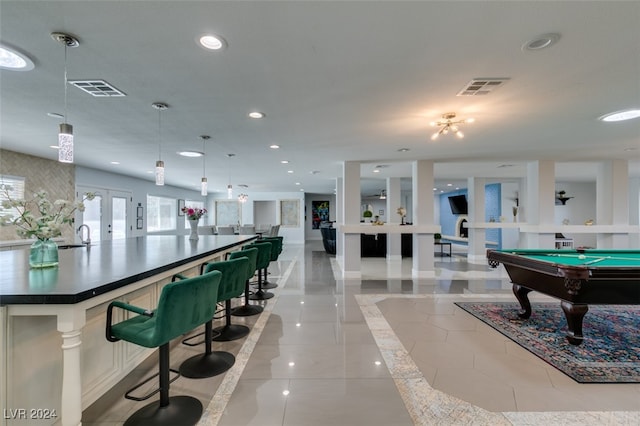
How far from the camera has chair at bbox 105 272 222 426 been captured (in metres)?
1.59

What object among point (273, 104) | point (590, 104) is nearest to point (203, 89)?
point (273, 104)

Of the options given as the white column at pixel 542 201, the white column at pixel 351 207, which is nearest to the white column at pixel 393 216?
the white column at pixel 351 207

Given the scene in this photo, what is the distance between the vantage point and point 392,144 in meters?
4.94

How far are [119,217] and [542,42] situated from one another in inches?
398

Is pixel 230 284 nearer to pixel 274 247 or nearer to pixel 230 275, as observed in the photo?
pixel 230 275

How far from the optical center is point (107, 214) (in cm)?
798

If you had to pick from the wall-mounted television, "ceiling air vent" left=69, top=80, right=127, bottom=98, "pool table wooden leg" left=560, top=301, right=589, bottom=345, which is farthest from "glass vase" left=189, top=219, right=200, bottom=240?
the wall-mounted television

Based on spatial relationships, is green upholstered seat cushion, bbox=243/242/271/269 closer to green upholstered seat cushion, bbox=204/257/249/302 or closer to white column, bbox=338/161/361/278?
green upholstered seat cushion, bbox=204/257/249/302

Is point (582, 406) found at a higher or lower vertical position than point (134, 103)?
lower

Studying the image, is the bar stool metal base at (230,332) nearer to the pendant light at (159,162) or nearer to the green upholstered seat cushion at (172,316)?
the green upholstered seat cushion at (172,316)

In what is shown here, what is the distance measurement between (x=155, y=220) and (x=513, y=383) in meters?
11.3

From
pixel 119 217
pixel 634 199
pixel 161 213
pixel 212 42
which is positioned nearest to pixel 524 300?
pixel 212 42

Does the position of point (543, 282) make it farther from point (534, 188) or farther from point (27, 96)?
point (27, 96)

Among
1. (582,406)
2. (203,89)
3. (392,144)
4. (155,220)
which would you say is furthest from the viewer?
(155,220)
